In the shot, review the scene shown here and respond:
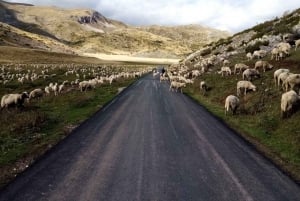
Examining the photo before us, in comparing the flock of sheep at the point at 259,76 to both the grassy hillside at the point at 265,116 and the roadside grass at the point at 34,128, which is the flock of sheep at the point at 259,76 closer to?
the grassy hillside at the point at 265,116

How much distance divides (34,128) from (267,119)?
40.6 feet

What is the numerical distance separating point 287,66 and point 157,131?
1725cm

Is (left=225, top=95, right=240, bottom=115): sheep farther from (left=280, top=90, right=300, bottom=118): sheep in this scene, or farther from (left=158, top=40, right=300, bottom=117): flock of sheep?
(left=280, top=90, right=300, bottom=118): sheep

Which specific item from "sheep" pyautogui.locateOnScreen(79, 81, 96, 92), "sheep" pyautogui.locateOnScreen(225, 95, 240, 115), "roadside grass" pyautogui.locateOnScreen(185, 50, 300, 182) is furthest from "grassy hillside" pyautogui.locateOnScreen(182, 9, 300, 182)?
"sheep" pyautogui.locateOnScreen(79, 81, 96, 92)

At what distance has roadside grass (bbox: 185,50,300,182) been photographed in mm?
15648

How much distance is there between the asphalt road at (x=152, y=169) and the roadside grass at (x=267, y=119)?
0.81 meters

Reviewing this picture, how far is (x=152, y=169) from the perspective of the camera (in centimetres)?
Result: 1305

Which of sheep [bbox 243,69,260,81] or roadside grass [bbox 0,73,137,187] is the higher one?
sheep [bbox 243,69,260,81]

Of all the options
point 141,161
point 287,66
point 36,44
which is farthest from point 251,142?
point 36,44

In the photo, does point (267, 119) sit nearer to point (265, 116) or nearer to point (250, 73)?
point (265, 116)

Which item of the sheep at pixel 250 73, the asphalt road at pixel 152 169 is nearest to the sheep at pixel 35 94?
the asphalt road at pixel 152 169

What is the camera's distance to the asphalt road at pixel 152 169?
35.5ft

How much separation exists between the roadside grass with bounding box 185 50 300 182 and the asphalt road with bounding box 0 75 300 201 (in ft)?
2.64

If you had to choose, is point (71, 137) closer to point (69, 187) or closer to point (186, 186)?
point (69, 187)
